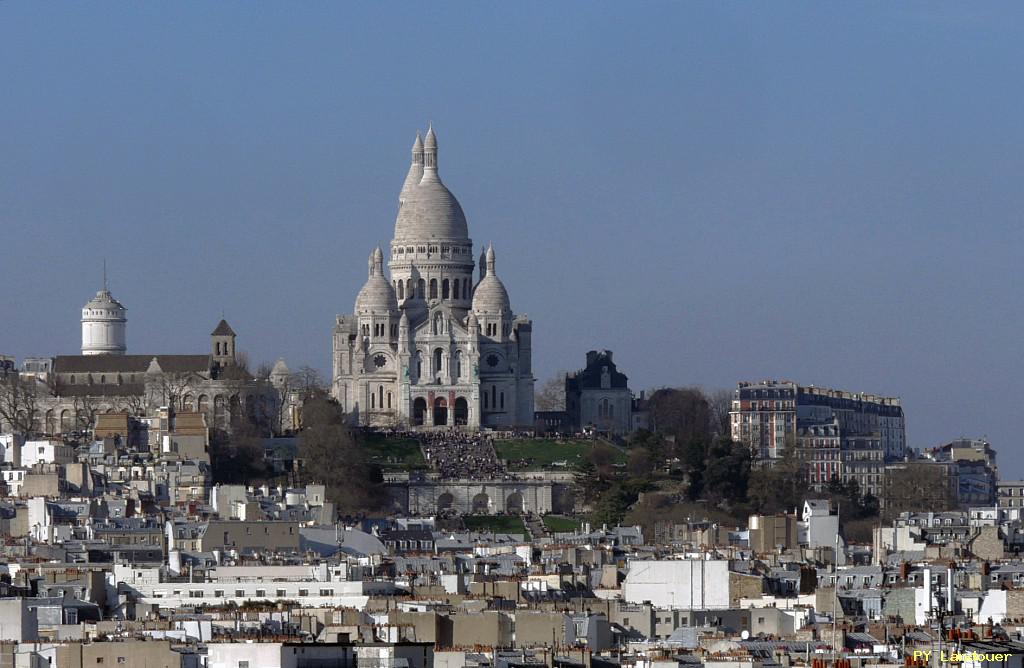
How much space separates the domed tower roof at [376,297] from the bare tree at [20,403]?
1464 centimetres

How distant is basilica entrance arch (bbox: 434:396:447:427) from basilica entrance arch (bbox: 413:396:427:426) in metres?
0.54

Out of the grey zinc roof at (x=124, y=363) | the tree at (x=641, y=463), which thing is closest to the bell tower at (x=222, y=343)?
the grey zinc roof at (x=124, y=363)

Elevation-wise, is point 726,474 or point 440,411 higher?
point 440,411

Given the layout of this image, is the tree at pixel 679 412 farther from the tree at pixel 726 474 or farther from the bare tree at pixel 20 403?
the bare tree at pixel 20 403

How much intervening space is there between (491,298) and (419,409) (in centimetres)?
953

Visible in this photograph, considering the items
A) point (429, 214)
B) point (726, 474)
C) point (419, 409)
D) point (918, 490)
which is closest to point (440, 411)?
point (419, 409)

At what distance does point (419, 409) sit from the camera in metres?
179

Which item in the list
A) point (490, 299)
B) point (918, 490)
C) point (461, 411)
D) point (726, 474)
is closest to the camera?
point (726, 474)

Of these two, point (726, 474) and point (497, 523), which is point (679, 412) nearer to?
point (726, 474)

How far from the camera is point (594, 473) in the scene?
155 m

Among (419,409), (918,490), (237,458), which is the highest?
(419,409)

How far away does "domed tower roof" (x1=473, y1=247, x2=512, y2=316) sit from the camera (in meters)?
187

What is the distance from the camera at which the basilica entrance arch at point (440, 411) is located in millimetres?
178625

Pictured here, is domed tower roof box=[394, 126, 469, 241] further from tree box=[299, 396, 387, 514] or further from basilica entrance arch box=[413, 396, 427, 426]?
tree box=[299, 396, 387, 514]
